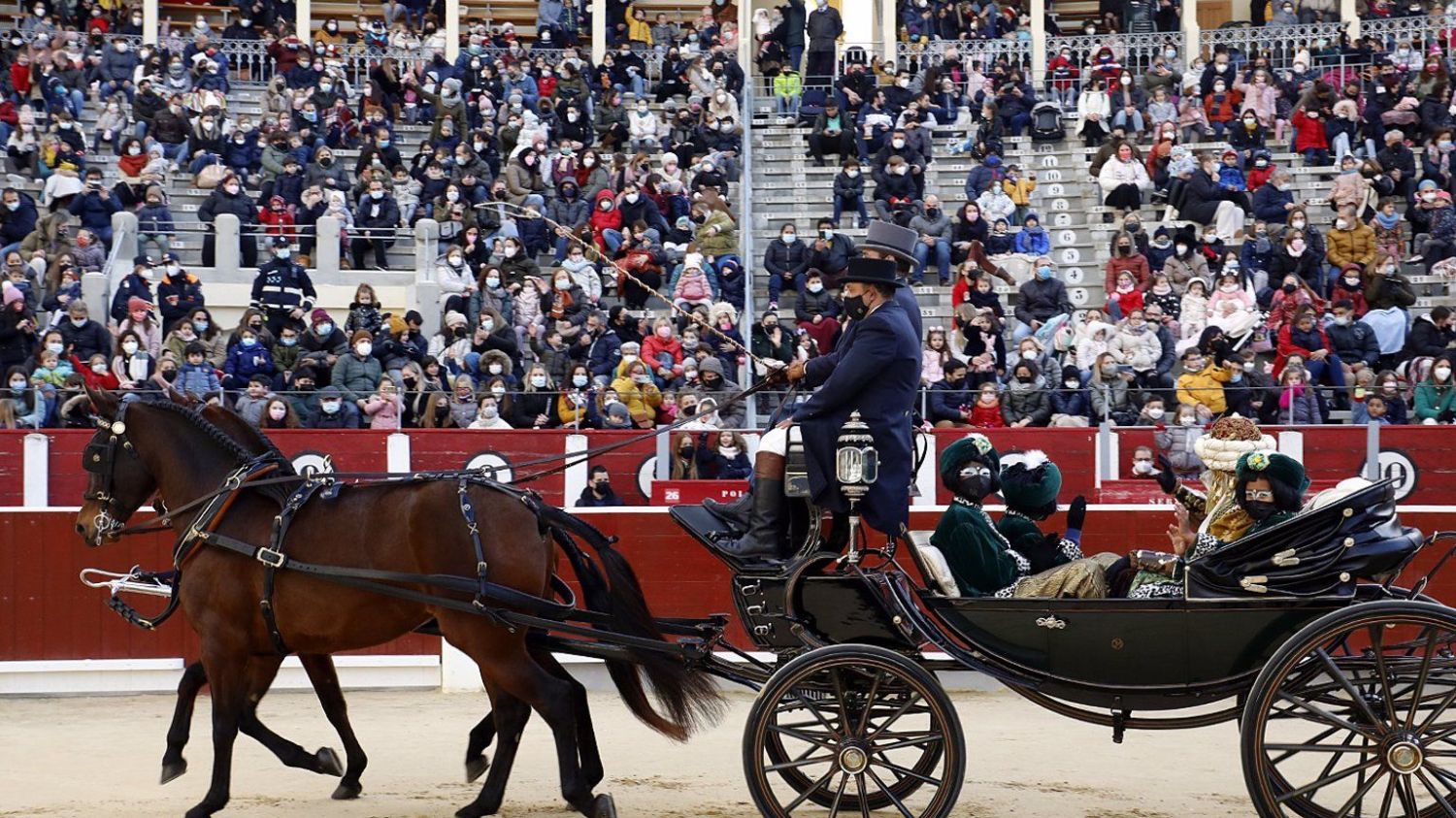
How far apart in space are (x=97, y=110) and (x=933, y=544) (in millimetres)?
18247

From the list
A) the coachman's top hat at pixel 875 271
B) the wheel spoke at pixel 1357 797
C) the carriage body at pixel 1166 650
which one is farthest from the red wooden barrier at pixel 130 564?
the wheel spoke at pixel 1357 797

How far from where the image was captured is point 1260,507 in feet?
22.1

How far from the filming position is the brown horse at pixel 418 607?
7.31 metres

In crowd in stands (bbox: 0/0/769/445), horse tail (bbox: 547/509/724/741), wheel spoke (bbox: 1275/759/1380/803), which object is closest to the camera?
wheel spoke (bbox: 1275/759/1380/803)

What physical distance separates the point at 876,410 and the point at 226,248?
543 inches

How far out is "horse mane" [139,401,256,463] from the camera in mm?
7785

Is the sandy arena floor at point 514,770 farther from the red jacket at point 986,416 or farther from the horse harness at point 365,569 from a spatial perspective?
the red jacket at point 986,416

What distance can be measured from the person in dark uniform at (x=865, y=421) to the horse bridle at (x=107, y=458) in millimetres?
2863

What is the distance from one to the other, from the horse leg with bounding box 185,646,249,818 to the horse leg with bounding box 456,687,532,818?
979 millimetres

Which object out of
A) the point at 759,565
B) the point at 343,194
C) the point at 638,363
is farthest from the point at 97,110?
the point at 759,565

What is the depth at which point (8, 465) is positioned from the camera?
41.1ft

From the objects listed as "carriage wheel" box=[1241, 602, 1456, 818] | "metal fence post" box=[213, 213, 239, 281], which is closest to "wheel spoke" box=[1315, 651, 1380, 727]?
"carriage wheel" box=[1241, 602, 1456, 818]

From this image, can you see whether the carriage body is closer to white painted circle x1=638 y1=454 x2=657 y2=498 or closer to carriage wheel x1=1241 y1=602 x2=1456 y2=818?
carriage wheel x1=1241 y1=602 x2=1456 y2=818

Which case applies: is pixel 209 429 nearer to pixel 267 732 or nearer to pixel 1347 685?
pixel 267 732
